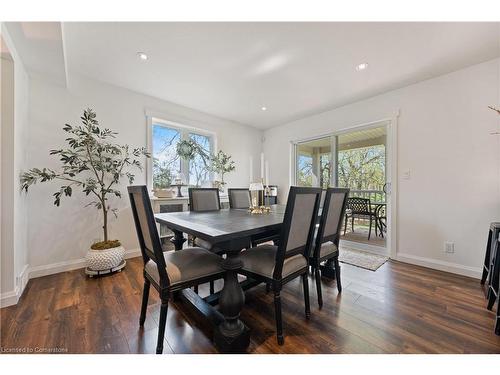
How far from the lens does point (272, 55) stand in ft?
7.11

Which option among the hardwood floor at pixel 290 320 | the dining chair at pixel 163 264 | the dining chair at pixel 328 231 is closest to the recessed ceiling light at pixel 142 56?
the dining chair at pixel 163 264

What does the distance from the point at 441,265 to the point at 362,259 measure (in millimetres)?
875

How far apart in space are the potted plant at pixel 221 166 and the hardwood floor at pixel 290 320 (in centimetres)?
226

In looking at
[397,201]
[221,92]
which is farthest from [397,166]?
[221,92]

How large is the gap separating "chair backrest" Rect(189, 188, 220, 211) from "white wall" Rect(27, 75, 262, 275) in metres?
1.17

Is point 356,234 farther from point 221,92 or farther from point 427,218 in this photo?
point 221,92

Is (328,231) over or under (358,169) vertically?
under

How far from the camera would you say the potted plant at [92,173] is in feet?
7.53

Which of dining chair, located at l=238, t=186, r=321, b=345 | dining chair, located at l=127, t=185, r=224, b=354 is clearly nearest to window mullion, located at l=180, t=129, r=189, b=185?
dining chair, located at l=127, t=185, r=224, b=354

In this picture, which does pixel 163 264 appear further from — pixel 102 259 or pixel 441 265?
pixel 441 265

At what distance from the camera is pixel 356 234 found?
4.18 m

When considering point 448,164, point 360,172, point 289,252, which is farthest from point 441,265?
point 289,252

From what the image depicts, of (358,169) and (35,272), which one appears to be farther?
(358,169)
